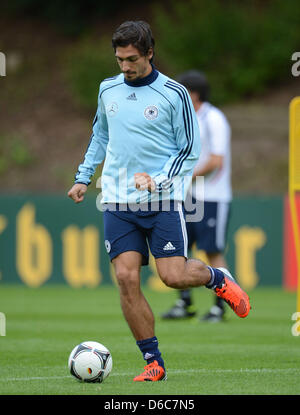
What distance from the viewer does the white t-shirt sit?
35.8 ft

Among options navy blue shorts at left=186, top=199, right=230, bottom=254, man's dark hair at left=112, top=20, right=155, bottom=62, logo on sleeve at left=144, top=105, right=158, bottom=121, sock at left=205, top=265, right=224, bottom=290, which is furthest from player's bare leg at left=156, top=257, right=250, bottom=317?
navy blue shorts at left=186, top=199, right=230, bottom=254

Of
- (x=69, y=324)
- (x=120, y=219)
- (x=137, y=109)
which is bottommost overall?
(x=69, y=324)

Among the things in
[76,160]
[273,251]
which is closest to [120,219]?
[273,251]

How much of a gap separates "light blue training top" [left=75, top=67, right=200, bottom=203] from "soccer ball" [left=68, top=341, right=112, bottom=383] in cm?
104

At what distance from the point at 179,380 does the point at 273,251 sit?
31.1 feet

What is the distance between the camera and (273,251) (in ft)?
52.0

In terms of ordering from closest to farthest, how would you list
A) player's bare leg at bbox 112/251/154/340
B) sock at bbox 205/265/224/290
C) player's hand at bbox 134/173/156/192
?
player's hand at bbox 134/173/156/192
player's bare leg at bbox 112/251/154/340
sock at bbox 205/265/224/290

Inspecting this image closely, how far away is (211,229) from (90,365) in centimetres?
464

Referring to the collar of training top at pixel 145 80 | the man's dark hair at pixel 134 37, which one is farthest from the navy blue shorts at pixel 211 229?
the man's dark hair at pixel 134 37

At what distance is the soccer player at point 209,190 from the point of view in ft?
35.8

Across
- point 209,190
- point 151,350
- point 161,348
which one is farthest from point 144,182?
point 209,190

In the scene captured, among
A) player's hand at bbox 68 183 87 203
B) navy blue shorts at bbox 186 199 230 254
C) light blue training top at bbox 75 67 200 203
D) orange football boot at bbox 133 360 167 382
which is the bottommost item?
orange football boot at bbox 133 360 167 382

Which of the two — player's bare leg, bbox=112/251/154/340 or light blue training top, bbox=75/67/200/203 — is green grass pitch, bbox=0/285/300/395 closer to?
player's bare leg, bbox=112/251/154/340
